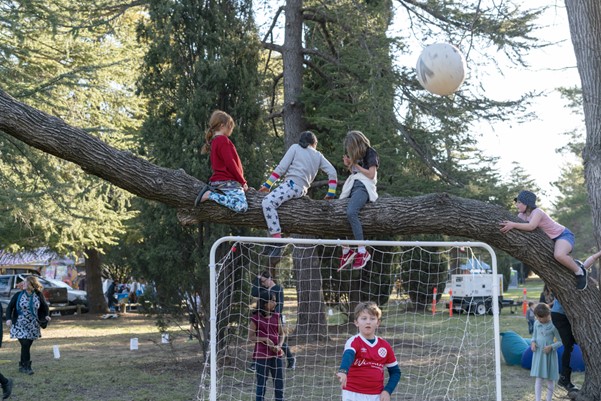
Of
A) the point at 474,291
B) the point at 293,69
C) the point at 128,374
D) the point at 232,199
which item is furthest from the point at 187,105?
the point at 474,291

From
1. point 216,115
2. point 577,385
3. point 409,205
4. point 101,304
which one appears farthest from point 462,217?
point 101,304

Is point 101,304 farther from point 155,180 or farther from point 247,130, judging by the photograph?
point 155,180

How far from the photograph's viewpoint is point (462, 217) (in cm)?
897

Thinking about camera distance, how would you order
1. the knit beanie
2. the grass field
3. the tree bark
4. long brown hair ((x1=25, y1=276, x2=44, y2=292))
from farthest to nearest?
long brown hair ((x1=25, y1=276, x2=44, y2=292)) → the grass field → the knit beanie → the tree bark

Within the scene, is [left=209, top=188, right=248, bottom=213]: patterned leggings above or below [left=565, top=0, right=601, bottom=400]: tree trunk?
below

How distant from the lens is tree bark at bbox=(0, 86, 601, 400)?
7980 millimetres

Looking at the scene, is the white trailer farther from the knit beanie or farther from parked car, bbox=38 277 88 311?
the knit beanie

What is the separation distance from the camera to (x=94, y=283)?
103ft

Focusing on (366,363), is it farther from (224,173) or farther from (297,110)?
(297,110)

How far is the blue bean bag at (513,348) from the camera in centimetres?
1408

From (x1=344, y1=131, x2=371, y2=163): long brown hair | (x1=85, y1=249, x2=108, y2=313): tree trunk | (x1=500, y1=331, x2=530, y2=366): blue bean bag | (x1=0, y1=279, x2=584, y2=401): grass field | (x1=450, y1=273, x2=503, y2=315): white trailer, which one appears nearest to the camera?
(x1=344, y1=131, x2=371, y2=163): long brown hair

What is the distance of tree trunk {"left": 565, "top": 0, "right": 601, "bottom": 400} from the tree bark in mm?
1226

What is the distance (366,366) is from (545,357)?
14.8 feet

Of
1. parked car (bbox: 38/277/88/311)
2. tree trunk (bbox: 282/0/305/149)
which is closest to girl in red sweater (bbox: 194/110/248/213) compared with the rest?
tree trunk (bbox: 282/0/305/149)
